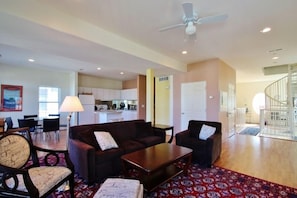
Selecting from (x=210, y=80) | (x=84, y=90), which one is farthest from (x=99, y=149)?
(x=84, y=90)

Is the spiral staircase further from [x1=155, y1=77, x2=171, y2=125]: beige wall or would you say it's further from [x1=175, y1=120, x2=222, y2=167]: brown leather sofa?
[x1=175, y1=120, x2=222, y2=167]: brown leather sofa

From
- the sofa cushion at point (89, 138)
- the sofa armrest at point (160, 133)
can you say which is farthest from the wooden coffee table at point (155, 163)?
the sofa armrest at point (160, 133)

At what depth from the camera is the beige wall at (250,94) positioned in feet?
33.5

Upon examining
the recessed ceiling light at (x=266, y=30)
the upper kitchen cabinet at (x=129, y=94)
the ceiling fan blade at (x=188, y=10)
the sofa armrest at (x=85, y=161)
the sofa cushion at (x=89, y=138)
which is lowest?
the sofa armrest at (x=85, y=161)

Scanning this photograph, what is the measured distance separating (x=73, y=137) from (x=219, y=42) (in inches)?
148

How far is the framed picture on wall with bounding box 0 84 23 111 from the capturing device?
5824 mm

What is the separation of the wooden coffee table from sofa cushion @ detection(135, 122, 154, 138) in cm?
113

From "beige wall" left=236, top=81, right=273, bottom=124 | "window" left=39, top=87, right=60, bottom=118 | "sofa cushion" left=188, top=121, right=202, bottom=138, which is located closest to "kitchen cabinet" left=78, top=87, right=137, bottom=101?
"window" left=39, top=87, right=60, bottom=118

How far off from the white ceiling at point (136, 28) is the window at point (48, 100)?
8.86 feet

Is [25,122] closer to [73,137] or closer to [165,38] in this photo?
[73,137]

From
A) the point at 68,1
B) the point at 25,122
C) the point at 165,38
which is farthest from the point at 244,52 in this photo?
the point at 25,122

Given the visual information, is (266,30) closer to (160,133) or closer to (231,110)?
(160,133)

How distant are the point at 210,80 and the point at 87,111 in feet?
18.4

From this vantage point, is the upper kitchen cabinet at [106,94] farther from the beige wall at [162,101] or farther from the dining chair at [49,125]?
the dining chair at [49,125]
